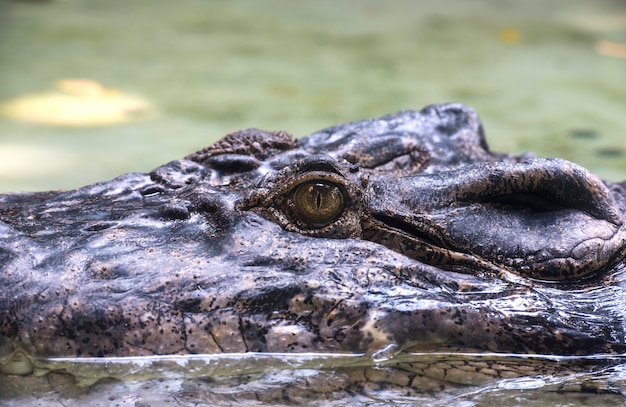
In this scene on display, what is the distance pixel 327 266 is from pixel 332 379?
0.29 meters

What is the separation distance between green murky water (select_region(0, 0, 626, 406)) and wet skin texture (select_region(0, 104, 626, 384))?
141mm

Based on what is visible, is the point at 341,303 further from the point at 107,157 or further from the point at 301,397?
the point at 107,157

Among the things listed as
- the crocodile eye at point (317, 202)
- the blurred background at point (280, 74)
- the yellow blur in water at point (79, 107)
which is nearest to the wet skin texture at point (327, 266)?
the crocodile eye at point (317, 202)

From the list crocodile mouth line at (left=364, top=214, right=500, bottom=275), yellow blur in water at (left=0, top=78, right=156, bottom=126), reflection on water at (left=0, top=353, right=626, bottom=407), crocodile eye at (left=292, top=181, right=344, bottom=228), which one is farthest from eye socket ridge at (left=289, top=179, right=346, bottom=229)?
yellow blur in water at (left=0, top=78, right=156, bottom=126)

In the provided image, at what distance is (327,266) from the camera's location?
8.07 feet

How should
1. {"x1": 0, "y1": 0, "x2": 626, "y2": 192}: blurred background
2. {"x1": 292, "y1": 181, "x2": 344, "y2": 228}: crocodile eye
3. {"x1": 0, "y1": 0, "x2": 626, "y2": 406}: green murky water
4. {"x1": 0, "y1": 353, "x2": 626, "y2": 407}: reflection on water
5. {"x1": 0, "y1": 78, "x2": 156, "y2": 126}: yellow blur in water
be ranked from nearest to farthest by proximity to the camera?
{"x1": 0, "y1": 353, "x2": 626, "y2": 407}: reflection on water → {"x1": 292, "y1": 181, "x2": 344, "y2": 228}: crocodile eye → {"x1": 0, "y1": 0, "x2": 626, "y2": 406}: green murky water → {"x1": 0, "y1": 0, "x2": 626, "y2": 192}: blurred background → {"x1": 0, "y1": 78, "x2": 156, "y2": 126}: yellow blur in water

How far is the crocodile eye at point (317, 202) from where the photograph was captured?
2.52m

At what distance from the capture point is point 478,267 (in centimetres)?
254

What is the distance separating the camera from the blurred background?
5000 millimetres

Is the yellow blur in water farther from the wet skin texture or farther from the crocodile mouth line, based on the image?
the crocodile mouth line

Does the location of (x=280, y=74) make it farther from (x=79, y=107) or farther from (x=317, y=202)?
(x=317, y=202)

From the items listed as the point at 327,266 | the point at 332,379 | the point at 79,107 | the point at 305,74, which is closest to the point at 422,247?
the point at 327,266

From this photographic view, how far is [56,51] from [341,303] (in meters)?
5.09

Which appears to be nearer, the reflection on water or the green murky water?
the reflection on water
